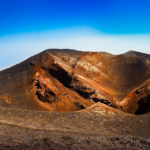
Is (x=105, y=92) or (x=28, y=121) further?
(x=105, y=92)

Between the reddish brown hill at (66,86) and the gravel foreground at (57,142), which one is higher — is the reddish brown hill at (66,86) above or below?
above

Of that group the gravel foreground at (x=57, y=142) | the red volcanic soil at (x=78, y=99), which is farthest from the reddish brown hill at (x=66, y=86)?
the gravel foreground at (x=57, y=142)

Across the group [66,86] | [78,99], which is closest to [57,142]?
[78,99]

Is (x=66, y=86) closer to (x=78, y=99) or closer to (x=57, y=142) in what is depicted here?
(x=78, y=99)

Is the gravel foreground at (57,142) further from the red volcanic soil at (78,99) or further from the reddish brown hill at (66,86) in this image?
the reddish brown hill at (66,86)

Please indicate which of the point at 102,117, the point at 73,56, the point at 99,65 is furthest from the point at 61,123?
the point at 99,65

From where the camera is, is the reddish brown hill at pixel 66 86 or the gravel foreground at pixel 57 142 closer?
the gravel foreground at pixel 57 142

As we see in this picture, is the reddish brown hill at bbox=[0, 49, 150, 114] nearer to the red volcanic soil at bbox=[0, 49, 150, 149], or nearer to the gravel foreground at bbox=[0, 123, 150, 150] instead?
the red volcanic soil at bbox=[0, 49, 150, 149]

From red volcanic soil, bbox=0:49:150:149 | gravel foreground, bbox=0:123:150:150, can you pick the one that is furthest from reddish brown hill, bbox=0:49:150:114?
gravel foreground, bbox=0:123:150:150

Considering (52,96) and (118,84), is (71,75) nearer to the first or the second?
(52,96)
